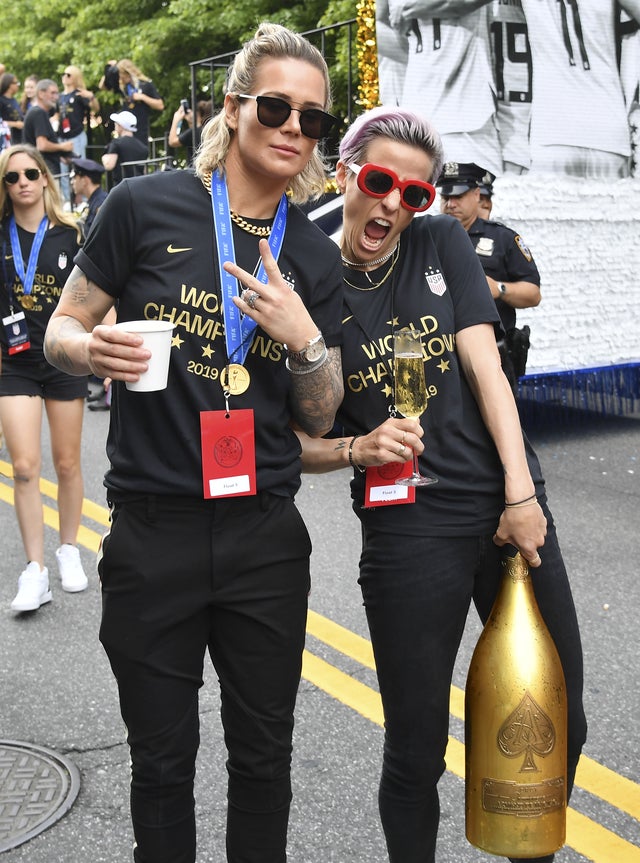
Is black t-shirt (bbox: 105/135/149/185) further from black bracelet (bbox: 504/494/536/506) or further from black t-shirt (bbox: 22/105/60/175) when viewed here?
black bracelet (bbox: 504/494/536/506)

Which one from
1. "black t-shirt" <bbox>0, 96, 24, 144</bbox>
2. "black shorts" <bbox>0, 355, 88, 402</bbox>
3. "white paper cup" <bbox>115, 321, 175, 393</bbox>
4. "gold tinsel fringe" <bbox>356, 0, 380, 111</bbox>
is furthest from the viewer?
"black t-shirt" <bbox>0, 96, 24, 144</bbox>

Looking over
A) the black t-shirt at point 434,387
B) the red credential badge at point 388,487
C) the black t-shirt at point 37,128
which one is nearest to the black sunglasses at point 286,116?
the black t-shirt at point 434,387

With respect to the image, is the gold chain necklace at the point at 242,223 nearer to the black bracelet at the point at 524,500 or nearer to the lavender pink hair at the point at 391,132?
the lavender pink hair at the point at 391,132

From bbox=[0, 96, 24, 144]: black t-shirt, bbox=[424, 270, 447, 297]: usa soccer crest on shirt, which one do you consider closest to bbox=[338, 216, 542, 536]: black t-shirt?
bbox=[424, 270, 447, 297]: usa soccer crest on shirt

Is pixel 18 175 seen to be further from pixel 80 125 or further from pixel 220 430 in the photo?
pixel 80 125

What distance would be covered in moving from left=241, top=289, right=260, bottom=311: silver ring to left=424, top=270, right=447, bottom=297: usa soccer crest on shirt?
572mm

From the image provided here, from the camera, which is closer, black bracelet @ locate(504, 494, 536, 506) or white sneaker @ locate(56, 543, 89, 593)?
black bracelet @ locate(504, 494, 536, 506)

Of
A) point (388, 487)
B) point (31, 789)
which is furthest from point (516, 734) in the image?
point (31, 789)

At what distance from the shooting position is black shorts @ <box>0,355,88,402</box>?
5.09 meters

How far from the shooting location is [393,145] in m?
2.54

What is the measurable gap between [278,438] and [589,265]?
22.7 ft

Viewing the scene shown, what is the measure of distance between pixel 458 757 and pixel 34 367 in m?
2.75

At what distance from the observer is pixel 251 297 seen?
2184mm

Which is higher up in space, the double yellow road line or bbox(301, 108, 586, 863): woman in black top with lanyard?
bbox(301, 108, 586, 863): woman in black top with lanyard
